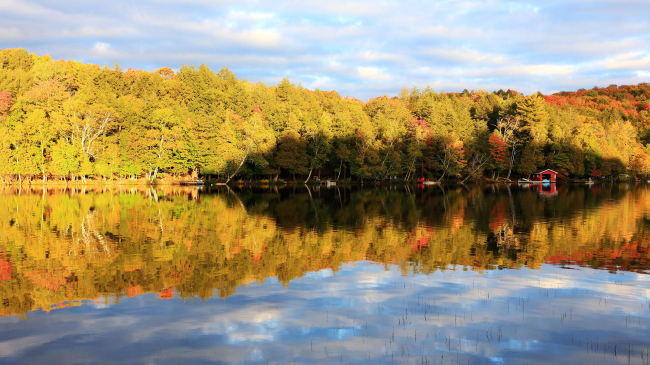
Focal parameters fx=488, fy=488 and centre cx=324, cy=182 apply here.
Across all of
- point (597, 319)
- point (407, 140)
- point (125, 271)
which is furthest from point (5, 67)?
point (597, 319)

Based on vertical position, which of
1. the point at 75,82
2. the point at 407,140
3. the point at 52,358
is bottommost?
the point at 52,358

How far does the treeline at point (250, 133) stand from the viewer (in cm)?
7000

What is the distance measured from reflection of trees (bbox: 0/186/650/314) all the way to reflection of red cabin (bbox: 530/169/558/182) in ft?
213

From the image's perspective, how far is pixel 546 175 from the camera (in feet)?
322

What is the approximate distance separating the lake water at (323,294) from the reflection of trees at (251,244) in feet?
0.35

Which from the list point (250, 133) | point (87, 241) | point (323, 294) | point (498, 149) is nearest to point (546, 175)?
point (498, 149)

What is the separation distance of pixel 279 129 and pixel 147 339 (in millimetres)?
75973

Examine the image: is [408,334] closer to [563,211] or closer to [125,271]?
[125,271]

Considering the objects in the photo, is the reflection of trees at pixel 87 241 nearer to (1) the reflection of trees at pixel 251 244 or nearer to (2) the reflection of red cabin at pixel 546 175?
(1) the reflection of trees at pixel 251 244

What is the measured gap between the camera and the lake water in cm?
947

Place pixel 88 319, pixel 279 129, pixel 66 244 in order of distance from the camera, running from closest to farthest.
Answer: pixel 88 319, pixel 66 244, pixel 279 129

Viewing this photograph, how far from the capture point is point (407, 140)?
301 ft

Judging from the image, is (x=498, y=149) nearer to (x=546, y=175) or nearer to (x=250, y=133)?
(x=546, y=175)

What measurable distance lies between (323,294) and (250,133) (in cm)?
6454
